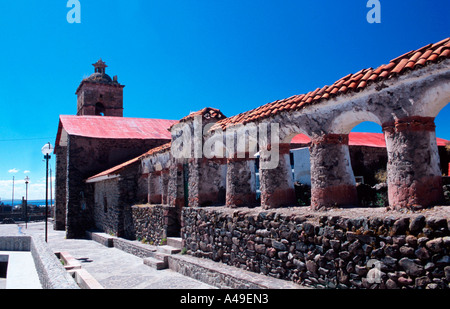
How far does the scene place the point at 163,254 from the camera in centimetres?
952

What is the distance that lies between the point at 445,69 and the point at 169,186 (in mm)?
8556

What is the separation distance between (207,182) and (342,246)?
4801 mm

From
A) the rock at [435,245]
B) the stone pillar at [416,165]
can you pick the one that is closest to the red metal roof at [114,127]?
the stone pillar at [416,165]

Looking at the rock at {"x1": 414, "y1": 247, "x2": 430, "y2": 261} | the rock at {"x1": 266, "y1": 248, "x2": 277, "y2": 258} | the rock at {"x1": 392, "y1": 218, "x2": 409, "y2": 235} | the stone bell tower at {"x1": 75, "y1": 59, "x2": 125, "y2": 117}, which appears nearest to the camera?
the rock at {"x1": 414, "y1": 247, "x2": 430, "y2": 261}

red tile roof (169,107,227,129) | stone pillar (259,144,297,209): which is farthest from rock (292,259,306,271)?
red tile roof (169,107,227,129)

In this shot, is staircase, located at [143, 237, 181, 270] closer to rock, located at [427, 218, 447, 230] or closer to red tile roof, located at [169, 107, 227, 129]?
red tile roof, located at [169, 107, 227, 129]

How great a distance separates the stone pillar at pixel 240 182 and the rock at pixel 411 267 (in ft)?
13.4

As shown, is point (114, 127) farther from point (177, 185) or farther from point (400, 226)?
point (400, 226)

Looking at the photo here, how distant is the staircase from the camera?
9203mm

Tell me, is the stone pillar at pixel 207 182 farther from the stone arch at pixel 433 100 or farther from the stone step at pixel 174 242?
the stone arch at pixel 433 100

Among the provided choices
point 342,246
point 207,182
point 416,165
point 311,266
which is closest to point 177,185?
point 207,182

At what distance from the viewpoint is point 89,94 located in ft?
88.8

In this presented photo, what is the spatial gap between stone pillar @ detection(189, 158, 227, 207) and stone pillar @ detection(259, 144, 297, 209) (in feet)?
8.46
